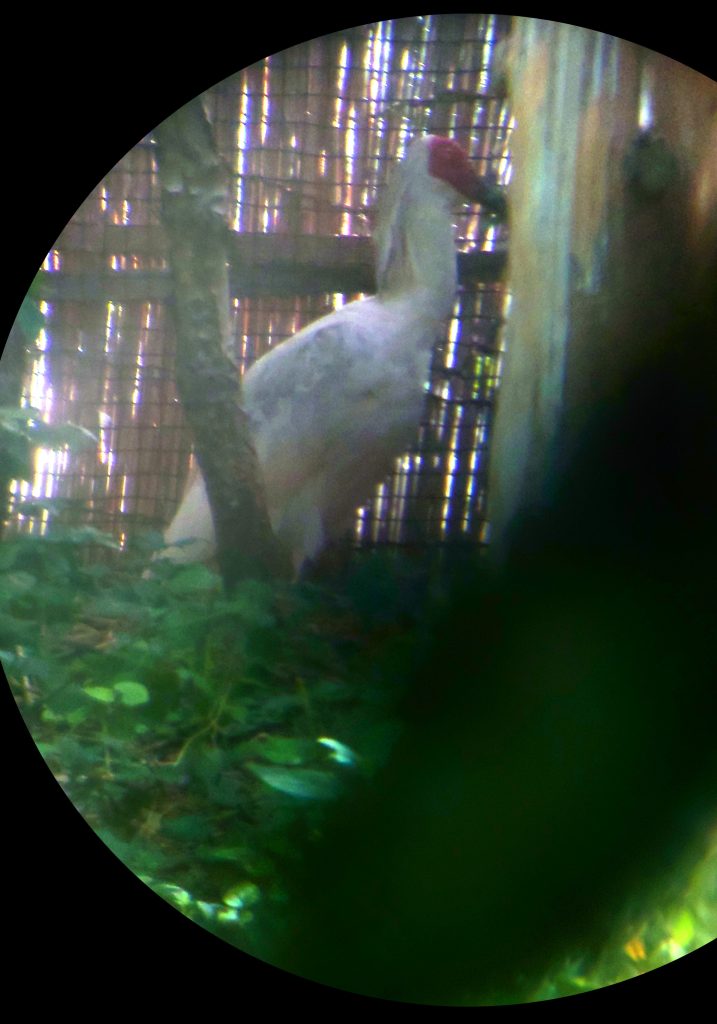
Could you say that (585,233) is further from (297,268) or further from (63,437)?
(63,437)

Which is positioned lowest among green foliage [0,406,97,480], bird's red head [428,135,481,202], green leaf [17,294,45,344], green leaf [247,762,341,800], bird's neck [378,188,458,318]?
green leaf [247,762,341,800]

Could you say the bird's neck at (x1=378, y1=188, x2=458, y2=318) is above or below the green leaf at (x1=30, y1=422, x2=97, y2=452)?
above

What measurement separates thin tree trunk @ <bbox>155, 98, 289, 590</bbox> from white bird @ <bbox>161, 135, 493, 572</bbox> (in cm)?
1

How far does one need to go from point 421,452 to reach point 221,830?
47 centimetres

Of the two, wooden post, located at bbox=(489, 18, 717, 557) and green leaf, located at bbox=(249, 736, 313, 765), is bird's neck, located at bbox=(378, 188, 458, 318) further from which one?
green leaf, located at bbox=(249, 736, 313, 765)

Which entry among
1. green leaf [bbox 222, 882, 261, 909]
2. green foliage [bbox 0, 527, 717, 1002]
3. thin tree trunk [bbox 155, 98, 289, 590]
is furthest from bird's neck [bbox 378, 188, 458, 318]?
green leaf [bbox 222, 882, 261, 909]

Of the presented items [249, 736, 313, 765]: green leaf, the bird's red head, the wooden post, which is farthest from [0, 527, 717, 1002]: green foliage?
the bird's red head

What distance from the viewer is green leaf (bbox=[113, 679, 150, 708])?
1103 millimetres

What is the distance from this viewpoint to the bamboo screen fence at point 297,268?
107cm

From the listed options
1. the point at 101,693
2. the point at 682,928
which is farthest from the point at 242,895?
the point at 682,928

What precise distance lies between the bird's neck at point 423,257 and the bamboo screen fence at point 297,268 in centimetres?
2

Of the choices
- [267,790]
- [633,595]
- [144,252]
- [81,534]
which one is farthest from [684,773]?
[144,252]

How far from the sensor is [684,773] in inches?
43.4

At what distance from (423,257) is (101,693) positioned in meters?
0.60
